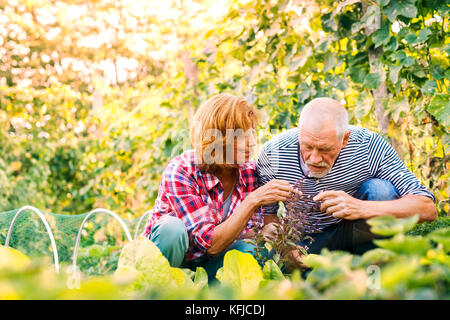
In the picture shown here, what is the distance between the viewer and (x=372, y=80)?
8.94 ft

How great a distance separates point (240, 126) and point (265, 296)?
1571 millimetres

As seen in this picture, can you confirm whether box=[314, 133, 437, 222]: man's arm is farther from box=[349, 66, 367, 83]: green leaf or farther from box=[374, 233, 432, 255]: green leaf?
box=[374, 233, 432, 255]: green leaf

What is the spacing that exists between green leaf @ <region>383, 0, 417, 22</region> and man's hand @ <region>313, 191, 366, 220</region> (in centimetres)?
112

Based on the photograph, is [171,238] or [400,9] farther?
[400,9]

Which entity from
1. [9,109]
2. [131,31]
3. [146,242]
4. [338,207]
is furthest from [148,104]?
[146,242]

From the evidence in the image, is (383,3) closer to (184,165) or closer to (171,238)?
(184,165)

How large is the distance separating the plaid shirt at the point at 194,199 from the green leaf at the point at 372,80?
0.97 metres

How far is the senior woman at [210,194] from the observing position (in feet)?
6.25

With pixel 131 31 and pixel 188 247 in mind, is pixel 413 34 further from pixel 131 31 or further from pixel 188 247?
pixel 131 31

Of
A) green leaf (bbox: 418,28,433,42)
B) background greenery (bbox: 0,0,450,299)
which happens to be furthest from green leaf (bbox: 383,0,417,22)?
green leaf (bbox: 418,28,433,42)

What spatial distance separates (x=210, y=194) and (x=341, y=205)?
1.94 ft

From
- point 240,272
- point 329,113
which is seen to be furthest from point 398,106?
point 240,272

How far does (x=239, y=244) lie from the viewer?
7.03ft

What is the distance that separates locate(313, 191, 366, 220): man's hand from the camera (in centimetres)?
181
